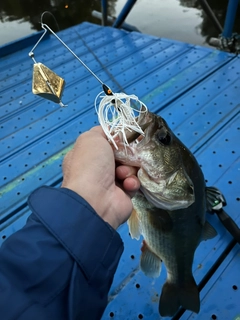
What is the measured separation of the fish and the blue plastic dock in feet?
0.88

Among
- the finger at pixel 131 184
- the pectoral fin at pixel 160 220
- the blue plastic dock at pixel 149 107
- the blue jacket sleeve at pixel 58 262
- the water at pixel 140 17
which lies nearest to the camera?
the blue jacket sleeve at pixel 58 262

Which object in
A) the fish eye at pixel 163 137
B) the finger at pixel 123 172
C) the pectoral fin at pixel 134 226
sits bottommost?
the pectoral fin at pixel 134 226

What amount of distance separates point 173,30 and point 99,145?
720 centimetres

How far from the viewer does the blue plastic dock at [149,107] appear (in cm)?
152

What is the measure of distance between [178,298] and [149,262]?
192mm

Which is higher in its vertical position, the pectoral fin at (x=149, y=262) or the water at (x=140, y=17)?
the water at (x=140, y=17)

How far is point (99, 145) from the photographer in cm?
91

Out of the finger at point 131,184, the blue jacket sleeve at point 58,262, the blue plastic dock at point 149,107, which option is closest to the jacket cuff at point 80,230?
the blue jacket sleeve at point 58,262

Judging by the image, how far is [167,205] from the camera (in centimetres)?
102

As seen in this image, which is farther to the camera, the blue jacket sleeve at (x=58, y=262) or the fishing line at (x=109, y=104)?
the fishing line at (x=109, y=104)

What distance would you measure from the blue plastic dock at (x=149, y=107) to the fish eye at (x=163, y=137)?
0.87 meters

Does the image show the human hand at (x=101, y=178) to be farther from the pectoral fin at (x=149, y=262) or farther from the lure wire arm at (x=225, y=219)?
the lure wire arm at (x=225, y=219)

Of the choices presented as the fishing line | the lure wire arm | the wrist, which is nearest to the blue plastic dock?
the lure wire arm

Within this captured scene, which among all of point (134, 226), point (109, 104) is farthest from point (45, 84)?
point (134, 226)
